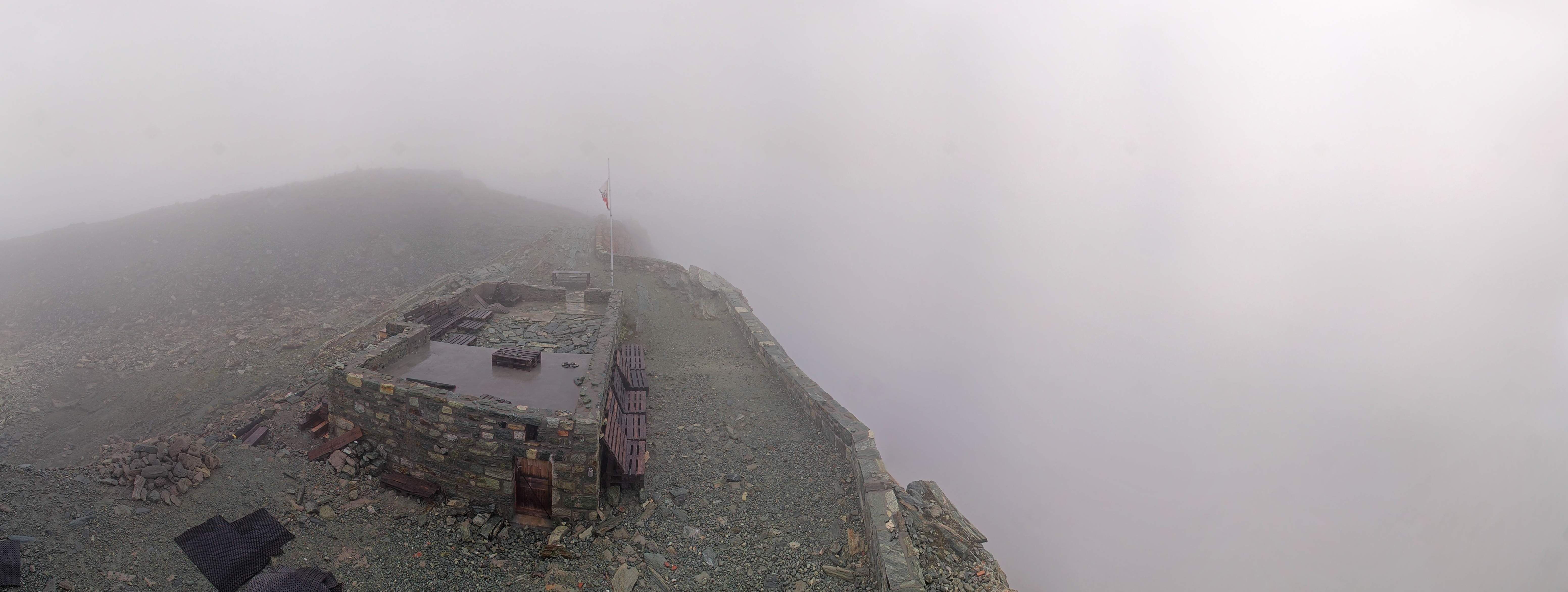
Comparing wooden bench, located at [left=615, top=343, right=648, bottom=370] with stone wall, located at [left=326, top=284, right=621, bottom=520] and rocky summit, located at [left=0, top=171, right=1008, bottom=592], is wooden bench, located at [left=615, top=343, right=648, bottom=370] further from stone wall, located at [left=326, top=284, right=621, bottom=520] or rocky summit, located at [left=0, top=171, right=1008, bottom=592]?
stone wall, located at [left=326, top=284, right=621, bottom=520]

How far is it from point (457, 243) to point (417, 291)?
711 centimetres

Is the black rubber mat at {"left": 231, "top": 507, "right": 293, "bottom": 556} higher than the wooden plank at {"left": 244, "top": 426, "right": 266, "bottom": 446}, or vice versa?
the wooden plank at {"left": 244, "top": 426, "right": 266, "bottom": 446}

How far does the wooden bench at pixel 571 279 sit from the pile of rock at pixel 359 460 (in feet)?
34.3

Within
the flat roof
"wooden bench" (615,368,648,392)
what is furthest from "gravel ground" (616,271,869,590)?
the flat roof

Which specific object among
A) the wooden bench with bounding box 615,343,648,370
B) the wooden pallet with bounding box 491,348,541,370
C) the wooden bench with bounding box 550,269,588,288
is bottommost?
the wooden bench with bounding box 615,343,648,370

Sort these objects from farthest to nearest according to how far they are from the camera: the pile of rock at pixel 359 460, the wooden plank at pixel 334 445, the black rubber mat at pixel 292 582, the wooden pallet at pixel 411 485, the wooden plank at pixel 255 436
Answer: the wooden plank at pixel 255 436 < the wooden plank at pixel 334 445 < the pile of rock at pixel 359 460 < the wooden pallet at pixel 411 485 < the black rubber mat at pixel 292 582

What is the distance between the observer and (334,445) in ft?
28.7

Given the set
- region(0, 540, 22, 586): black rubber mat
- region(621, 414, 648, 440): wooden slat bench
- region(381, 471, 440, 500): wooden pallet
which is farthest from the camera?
region(621, 414, 648, 440): wooden slat bench

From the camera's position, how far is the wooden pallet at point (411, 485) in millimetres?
8086

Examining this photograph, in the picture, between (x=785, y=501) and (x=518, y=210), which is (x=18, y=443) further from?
(x=518, y=210)

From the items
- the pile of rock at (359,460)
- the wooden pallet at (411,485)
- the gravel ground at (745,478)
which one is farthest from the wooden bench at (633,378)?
the pile of rock at (359,460)

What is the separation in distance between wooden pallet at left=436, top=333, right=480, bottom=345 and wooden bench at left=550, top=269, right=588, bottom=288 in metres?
7.28

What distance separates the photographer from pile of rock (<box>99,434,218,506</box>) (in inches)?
290

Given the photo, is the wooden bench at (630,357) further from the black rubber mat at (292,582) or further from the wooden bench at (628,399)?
the black rubber mat at (292,582)
